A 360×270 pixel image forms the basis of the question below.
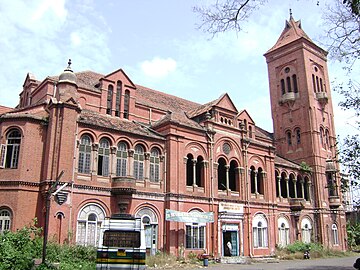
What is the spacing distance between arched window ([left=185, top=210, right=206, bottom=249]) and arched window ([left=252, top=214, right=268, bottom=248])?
657 cm

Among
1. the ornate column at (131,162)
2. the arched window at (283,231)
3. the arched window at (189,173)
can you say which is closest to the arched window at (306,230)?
the arched window at (283,231)

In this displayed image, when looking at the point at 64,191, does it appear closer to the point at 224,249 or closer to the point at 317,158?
the point at 224,249

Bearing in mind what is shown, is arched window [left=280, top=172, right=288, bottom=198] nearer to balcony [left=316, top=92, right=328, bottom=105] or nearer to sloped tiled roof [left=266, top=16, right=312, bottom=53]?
balcony [left=316, top=92, right=328, bottom=105]

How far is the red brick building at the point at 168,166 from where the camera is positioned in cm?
2358

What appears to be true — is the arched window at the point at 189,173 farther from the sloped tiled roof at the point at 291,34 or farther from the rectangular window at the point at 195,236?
the sloped tiled roof at the point at 291,34

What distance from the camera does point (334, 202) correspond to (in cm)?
4328

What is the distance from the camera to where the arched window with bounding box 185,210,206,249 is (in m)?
28.3

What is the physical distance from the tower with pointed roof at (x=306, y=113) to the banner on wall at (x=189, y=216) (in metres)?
17.8

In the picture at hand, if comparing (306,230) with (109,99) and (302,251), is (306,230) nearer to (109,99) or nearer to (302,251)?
(302,251)

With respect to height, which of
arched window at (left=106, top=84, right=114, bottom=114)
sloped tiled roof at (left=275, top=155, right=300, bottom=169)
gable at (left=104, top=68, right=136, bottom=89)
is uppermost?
gable at (left=104, top=68, right=136, bottom=89)

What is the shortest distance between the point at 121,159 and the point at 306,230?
79.6ft

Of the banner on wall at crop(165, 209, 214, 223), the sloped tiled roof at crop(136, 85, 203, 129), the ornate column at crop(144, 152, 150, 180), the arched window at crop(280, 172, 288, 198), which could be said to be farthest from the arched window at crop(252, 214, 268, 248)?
the ornate column at crop(144, 152, 150, 180)

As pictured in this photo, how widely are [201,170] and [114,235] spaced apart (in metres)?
15.4

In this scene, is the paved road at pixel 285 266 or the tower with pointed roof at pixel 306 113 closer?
the paved road at pixel 285 266
